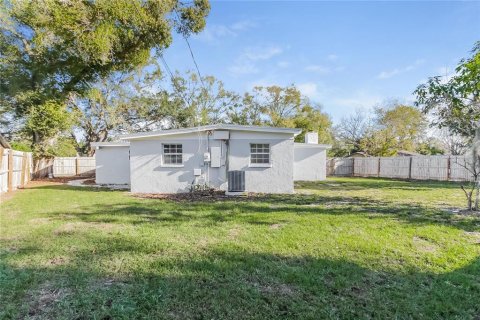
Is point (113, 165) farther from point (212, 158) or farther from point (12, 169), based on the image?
point (212, 158)

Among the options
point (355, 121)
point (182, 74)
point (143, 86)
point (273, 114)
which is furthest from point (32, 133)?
point (355, 121)

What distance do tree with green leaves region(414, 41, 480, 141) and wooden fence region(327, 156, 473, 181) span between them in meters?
8.09

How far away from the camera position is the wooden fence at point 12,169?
10844 millimetres

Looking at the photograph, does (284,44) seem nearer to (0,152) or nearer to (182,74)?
(0,152)

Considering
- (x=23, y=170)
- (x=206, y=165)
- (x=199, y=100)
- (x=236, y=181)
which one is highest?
(x=199, y=100)

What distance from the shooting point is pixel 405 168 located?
19641 mm

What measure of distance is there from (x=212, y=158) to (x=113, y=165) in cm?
750

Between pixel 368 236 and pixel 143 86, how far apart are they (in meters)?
23.5

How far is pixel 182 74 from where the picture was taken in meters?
27.4

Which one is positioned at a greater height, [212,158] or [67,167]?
[212,158]

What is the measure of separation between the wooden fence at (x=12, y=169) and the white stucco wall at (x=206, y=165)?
4.97m

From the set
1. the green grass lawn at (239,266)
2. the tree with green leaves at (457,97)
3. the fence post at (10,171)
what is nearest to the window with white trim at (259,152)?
the green grass lawn at (239,266)

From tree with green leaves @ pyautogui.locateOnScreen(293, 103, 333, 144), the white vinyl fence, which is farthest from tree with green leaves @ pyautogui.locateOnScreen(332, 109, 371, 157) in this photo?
the white vinyl fence

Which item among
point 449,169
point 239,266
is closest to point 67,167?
point 239,266
